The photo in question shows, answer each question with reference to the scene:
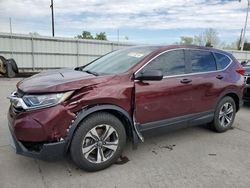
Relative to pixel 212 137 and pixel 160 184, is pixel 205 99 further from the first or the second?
pixel 160 184

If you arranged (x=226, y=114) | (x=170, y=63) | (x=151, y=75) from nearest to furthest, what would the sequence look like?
(x=151, y=75), (x=170, y=63), (x=226, y=114)

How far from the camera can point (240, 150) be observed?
4043 mm

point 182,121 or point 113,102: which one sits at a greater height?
point 113,102

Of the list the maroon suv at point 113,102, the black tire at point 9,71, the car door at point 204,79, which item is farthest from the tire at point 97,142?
the black tire at point 9,71

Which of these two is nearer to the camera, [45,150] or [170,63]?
[45,150]

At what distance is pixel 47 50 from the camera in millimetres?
16250

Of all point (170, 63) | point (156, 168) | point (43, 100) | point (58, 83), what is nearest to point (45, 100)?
point (43, 100)

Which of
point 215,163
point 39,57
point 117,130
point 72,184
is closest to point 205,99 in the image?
point 215,163

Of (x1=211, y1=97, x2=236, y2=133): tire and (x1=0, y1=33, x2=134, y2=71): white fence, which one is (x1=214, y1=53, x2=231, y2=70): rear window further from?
(x1=0, y1=33, x2=134, y2=71): white fence

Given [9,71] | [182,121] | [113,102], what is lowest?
[9,71]

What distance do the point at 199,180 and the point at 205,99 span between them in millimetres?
1664

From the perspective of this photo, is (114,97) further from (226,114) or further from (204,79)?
(226,114)

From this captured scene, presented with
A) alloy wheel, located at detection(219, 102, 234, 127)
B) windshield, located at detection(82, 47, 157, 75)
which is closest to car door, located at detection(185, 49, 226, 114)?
alloy wheel, located at detection(219, 102, 234, 127)

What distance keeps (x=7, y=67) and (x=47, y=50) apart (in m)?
3.33
